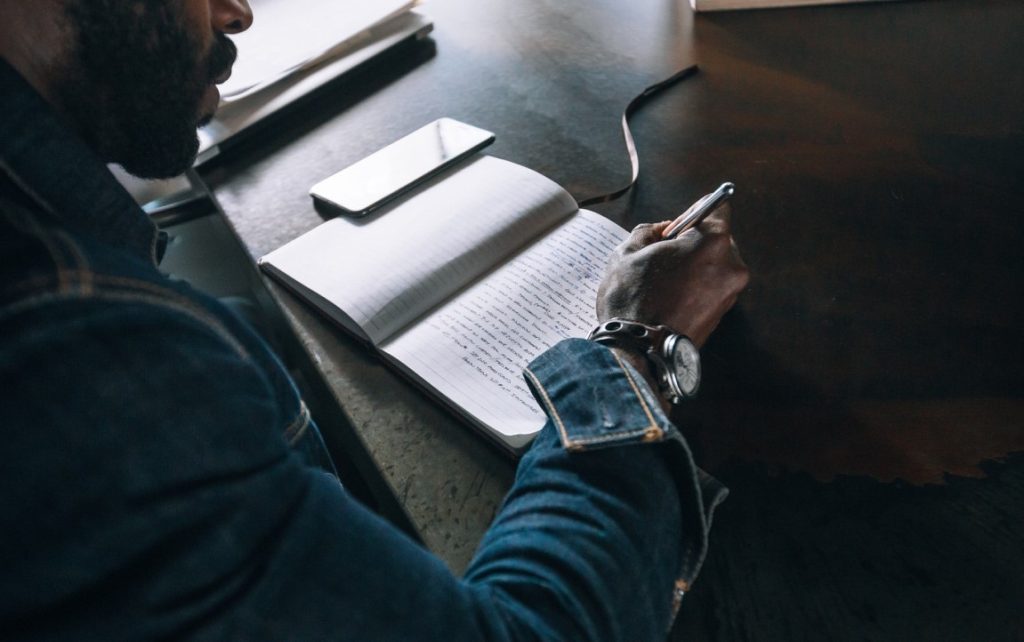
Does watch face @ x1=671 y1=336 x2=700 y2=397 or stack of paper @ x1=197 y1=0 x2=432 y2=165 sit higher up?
stack of paper @ x1=197 y1=0 x2=432 y2=165

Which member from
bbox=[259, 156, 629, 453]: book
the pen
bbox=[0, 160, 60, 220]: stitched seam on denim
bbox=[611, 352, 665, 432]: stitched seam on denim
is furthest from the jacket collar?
the pen

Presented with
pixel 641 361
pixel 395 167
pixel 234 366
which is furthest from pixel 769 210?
pixel 234 366

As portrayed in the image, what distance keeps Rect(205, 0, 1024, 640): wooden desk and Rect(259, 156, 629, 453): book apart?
0.04 meters

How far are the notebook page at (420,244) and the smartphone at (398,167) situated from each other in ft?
0.06

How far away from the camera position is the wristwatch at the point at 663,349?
26.9 inches

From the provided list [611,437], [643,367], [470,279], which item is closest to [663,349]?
[643,367]

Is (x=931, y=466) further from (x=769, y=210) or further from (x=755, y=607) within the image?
(x=769, y=210)

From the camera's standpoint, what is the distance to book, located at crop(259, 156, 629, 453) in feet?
2.37

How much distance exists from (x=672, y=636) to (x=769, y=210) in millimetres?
529

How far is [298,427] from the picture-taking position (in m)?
0.65

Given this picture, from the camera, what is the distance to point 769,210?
91cm

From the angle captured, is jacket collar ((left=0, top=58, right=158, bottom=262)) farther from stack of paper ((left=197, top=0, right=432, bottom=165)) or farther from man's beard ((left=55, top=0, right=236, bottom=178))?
stack of paper ((left=197, top=0, right=432, bottom=165))

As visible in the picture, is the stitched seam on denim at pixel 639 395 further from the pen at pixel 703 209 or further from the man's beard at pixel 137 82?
the man's beard at pixel 137 82

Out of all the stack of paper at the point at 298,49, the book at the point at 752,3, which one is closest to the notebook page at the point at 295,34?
the stack of paper at the point at 298,49
